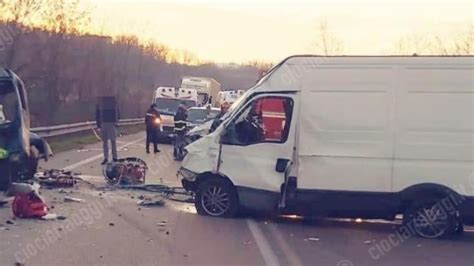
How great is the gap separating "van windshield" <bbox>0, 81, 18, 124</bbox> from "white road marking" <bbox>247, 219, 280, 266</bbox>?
15.3ft

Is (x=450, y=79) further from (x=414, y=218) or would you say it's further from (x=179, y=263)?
(x=179, y=263)

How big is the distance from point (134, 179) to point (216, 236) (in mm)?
5760

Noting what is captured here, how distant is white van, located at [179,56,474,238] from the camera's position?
10914mm

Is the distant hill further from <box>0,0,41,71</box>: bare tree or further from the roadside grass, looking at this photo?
the roadside grass

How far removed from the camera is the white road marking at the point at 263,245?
8.76 meters

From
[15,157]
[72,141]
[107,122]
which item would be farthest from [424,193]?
[72,141]

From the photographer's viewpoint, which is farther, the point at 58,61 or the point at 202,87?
the point at 202,87

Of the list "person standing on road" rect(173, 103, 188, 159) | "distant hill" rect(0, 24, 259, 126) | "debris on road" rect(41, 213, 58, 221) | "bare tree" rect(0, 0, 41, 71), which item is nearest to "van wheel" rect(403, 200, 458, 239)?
"debris on road" rect(41, 213, 58, 221)

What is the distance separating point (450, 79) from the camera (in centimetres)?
1098

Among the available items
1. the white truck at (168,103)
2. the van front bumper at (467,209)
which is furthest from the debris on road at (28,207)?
the white truck at (168,103)

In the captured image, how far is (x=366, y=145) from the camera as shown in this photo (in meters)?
11.2

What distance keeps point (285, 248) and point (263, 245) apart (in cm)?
29

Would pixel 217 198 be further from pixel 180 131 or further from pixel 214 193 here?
pixel 180 131

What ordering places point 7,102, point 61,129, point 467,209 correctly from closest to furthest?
1. point 467,209
2. point 7,102
3. point 61,129
